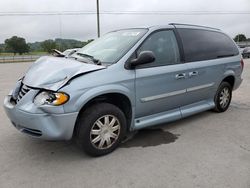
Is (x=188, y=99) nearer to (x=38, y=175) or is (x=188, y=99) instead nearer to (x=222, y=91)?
(x=222, y=91)

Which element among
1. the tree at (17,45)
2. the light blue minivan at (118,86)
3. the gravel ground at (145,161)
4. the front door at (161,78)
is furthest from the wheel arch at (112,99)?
the tree at (17,45)

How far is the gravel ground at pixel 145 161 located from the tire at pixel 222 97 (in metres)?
0.82

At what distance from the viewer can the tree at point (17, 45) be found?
65.0m

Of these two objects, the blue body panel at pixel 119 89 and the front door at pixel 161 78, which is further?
the front door at pixel 161 78

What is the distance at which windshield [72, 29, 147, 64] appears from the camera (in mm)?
3562

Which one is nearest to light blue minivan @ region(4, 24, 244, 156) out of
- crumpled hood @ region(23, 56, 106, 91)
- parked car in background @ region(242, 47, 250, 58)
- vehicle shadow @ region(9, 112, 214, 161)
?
crumpled hood @ region(23, 56, 106, 91)

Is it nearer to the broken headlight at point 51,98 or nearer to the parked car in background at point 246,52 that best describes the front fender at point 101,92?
the broken headlight at point 51,98

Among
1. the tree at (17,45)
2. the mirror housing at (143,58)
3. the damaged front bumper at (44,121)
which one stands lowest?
the tree at (17,45)

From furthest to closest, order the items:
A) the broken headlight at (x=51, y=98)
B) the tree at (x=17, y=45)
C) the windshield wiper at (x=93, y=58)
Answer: the tree at (x=17, y=45) → the windshield wiper at (x=93, y=58) → the broken headlight at (x=51, y=98)

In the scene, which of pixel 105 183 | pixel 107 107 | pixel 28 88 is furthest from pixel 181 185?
pixel 28 88

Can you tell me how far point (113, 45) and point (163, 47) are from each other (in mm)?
785

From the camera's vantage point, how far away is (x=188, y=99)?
4.33 meters

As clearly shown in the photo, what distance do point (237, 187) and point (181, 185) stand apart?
586mm

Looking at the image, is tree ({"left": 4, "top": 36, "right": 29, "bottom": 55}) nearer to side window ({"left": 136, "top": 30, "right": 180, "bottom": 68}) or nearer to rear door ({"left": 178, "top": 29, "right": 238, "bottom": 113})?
rear door ({"left": 178, "top": 29, "right": 238, "bottom": 113})
